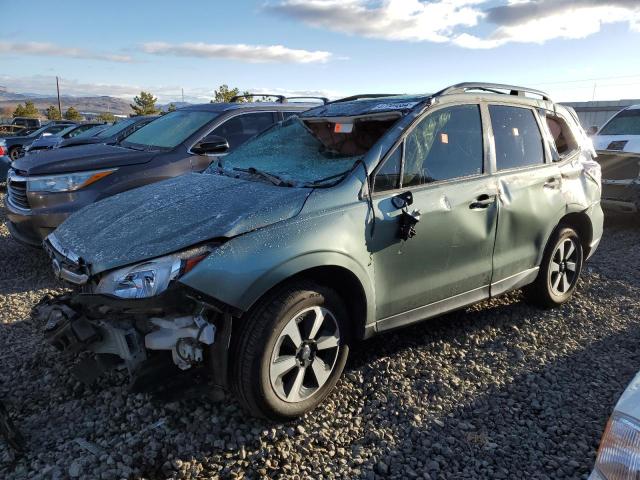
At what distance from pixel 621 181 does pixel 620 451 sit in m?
7.07

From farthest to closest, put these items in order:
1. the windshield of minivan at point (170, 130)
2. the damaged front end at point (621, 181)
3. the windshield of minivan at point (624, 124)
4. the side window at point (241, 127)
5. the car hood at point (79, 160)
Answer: the windshield of minivan at point (624, 124), the damaged front end at point (621, 181), the side window at point (241, 127), the windshield of minivan at point (170, 130), the car hood at point (79, 160)

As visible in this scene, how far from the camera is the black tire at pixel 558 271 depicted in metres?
4.34

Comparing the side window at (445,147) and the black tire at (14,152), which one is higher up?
the side window at (445,147)

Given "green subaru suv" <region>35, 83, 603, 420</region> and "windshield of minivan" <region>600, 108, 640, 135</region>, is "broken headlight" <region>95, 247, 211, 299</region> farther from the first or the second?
"windshield of minivan" <region>600, 108, 640, 135</region>

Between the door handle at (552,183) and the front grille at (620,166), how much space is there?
13.9ft

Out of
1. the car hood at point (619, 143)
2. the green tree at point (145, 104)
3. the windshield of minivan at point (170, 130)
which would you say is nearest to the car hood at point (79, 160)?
the windshield of minivan at point (170, 130)

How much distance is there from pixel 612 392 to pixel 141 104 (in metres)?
49.0

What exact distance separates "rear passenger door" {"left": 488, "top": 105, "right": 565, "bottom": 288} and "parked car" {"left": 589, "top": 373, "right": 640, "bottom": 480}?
2071 mm

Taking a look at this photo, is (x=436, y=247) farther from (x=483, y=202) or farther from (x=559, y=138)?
(x=559, y=138)

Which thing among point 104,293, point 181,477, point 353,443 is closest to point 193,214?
point 104,293

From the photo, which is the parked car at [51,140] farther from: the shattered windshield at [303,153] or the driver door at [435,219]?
the driver door at [435,219]

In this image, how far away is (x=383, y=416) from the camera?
2973 mm

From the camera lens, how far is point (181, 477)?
8.05ft

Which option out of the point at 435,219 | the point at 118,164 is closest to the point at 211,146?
the point at 118,164
